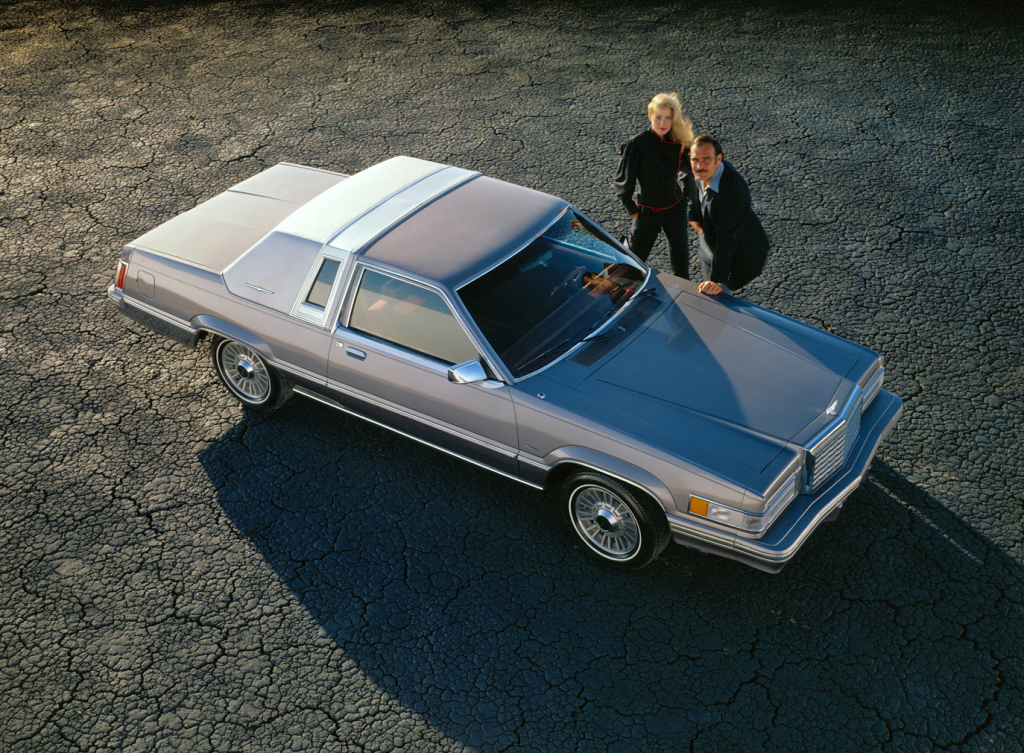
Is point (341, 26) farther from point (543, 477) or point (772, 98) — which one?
point (543, 477)

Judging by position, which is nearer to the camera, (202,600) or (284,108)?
(202,600)

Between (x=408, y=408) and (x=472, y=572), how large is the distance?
106 cm

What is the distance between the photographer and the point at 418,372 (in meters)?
4.98

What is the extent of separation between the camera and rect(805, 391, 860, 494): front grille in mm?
4387

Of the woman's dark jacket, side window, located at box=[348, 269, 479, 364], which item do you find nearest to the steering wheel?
side window, located at box=[348, 269, 479, 364]

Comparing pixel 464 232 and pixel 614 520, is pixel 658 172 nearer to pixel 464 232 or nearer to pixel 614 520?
pixel 464 232

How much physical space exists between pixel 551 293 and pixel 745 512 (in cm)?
177

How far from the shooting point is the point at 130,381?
637cm

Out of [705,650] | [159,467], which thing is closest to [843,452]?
[705,650]

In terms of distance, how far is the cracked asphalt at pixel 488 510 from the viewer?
13.8 feet

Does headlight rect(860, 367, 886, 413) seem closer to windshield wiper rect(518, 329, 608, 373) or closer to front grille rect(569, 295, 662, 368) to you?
front grille rect(569, 295, 662, 368)

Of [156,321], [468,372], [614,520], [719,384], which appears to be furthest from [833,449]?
[156,321]

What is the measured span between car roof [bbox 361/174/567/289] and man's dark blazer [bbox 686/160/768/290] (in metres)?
0.99

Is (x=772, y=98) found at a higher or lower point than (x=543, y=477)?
higher
